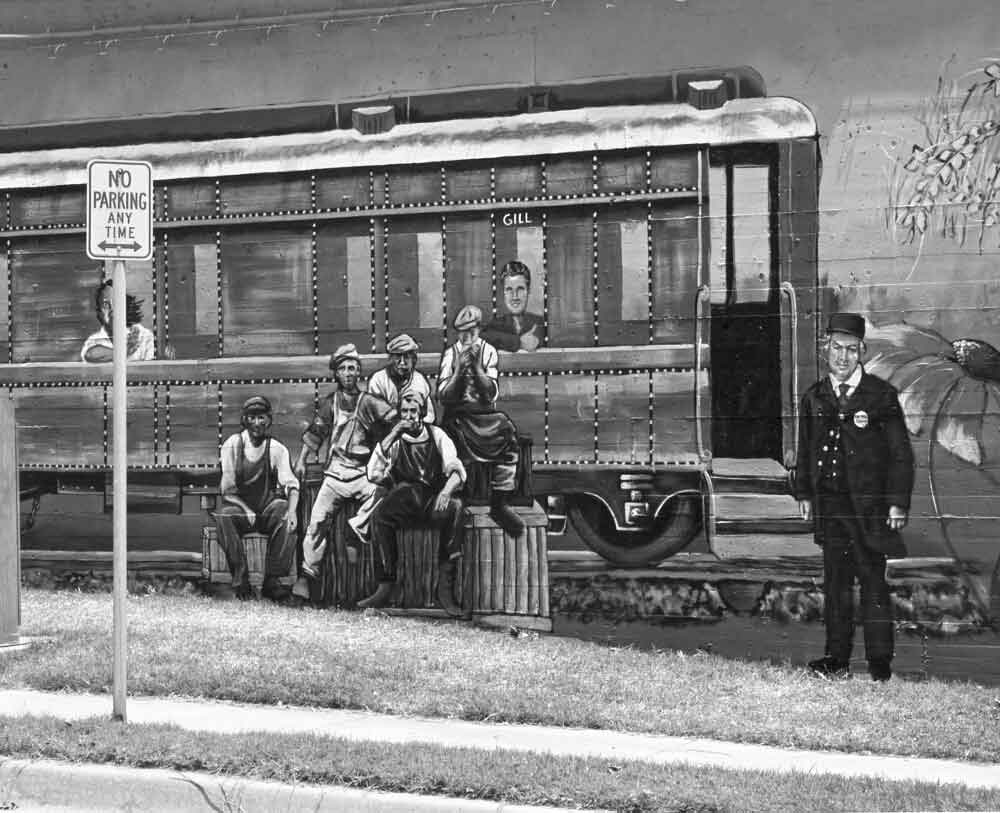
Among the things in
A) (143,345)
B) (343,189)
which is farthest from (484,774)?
(143,345)

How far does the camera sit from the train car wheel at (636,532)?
34.2 feet

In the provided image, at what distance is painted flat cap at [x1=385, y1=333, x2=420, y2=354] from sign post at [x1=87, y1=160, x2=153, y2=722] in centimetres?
318

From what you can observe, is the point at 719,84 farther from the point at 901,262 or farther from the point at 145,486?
the point at 145,486

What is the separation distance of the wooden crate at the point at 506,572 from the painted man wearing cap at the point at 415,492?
127 mm

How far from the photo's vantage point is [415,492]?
11.2 meters

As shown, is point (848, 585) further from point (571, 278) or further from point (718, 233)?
point (571, 278)

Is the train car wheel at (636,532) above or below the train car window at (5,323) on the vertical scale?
below

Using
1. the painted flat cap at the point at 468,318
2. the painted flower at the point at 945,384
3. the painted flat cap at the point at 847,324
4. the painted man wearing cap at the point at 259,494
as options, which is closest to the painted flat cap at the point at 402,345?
the painted flat cap at the point at 468,318

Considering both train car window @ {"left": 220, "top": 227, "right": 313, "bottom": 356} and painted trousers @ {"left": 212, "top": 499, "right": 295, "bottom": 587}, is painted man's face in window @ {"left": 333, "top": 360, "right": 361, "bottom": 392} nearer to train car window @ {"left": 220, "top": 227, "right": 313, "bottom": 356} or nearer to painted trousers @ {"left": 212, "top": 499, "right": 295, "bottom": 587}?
train car window @ {"left": 220, "top": 227, "right": 313, "bottom": 356}

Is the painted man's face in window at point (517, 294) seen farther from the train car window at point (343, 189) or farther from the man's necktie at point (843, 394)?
the man's necktie at point (843, 394)

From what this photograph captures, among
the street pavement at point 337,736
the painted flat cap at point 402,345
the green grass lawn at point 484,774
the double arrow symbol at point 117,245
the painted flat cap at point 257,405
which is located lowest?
the street pavement at point 337,736

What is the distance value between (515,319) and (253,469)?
2.45m

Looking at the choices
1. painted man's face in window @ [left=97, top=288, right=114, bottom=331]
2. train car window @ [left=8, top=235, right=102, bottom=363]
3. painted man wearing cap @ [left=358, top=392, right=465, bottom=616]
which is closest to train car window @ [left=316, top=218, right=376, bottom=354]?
painted man wearing cap @ [left=358, top=392, right=465, bottom=616]

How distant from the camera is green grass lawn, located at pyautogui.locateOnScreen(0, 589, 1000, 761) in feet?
27.9
